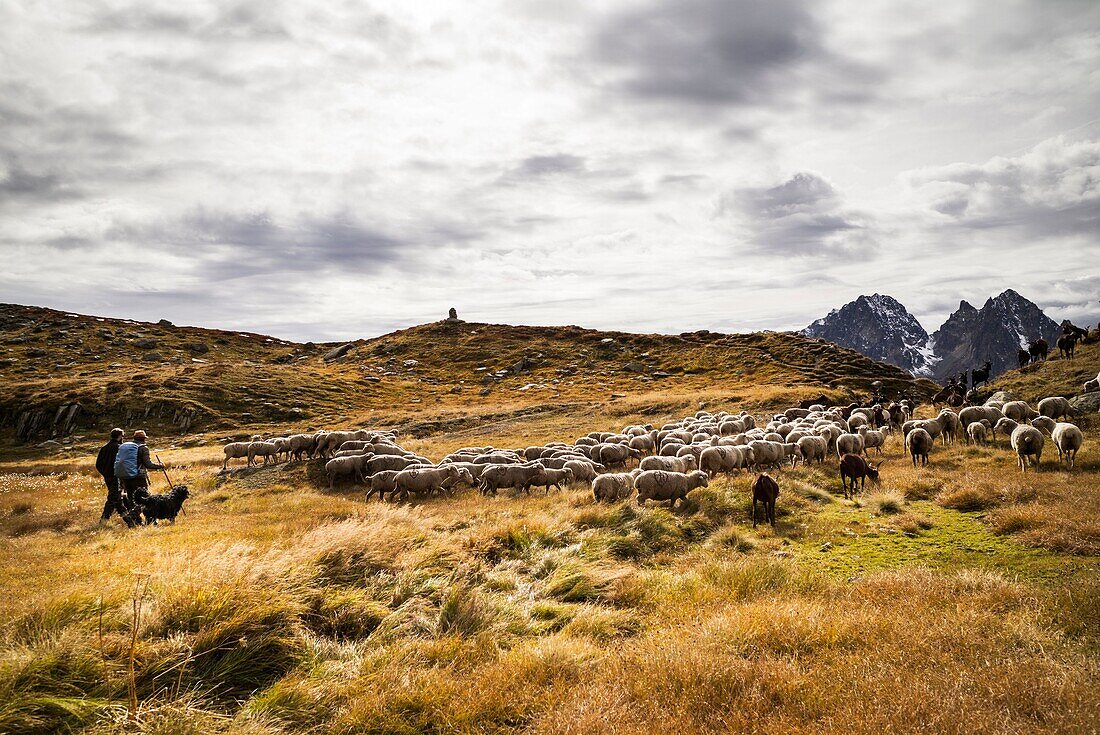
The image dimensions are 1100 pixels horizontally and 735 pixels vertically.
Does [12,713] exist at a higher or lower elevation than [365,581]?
higher

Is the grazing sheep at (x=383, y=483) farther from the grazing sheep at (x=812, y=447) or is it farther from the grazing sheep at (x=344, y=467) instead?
the grazing sheep at (x=812, y=447)

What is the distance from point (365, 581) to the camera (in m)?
7.92

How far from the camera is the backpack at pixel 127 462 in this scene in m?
13.5

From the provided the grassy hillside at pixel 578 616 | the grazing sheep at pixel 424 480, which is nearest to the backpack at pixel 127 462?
the grassy hillside at pixel 578 616

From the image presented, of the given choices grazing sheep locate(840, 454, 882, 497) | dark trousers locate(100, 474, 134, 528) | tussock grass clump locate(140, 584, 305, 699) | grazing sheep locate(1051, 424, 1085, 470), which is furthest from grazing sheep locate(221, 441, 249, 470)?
grazing sheep locate(1051, 424, 1085, 470)

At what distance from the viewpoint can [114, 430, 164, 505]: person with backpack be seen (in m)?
13.5

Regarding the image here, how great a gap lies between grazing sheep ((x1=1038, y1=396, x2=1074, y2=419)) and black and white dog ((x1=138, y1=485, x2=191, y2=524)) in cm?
3232

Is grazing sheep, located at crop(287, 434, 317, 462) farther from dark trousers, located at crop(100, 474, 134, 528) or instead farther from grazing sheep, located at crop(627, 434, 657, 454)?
grazing sheep, located at crop(627, 434, 657, 454)

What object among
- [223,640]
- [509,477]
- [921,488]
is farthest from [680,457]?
[223,640]

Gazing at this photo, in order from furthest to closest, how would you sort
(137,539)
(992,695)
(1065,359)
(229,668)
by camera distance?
(1065,359)
(137,539)
(229,668)
(992,695)

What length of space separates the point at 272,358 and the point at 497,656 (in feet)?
379

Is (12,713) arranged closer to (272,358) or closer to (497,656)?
(497,656)

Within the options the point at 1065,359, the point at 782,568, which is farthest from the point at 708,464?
the point at 1065,359

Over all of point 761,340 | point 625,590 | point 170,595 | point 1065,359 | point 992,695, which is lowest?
point 625,590
